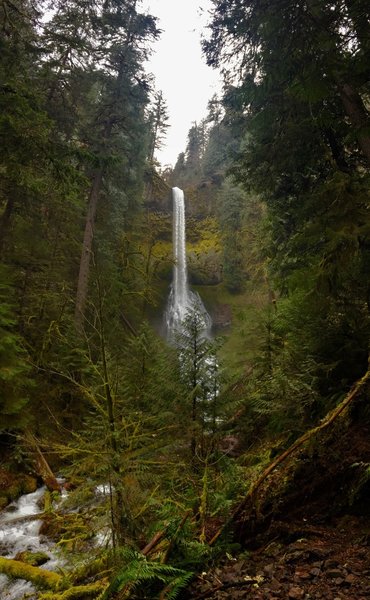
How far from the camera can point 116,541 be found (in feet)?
12.2

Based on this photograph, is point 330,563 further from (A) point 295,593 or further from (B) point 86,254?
(B) point 86,254

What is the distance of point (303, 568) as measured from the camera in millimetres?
3021

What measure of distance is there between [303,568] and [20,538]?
615 cm

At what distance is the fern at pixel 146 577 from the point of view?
2930mm

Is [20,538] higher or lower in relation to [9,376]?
lower

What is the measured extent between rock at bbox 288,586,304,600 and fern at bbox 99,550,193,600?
80 centimetres

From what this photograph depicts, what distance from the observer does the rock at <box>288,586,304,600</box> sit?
2674 mm

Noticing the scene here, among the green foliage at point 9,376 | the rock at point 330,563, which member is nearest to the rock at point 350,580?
the rock at point 330,563

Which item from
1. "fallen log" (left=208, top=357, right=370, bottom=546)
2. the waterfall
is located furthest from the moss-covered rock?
the waterfall

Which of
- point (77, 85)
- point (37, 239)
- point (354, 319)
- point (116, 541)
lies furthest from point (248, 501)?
point (77, 85)

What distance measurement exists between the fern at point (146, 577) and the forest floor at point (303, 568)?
0.18 meters

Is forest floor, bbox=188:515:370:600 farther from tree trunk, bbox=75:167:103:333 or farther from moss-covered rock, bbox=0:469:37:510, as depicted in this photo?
tree trunk, bbox=75:167:103:333

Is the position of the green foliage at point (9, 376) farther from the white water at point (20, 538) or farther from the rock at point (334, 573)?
the rock at point (334, 573)

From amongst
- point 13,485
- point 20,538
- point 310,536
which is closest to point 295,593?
point 310,536
